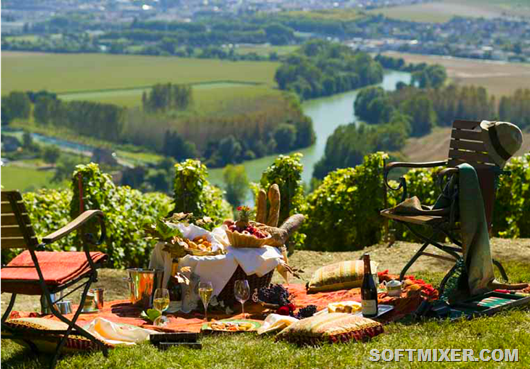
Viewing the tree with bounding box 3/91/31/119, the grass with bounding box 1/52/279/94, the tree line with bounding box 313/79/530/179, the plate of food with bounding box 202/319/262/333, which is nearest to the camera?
the plate of food with bounding box 202/319/262/333

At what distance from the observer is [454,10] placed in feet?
273

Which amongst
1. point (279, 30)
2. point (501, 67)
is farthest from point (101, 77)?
point (501, 67)

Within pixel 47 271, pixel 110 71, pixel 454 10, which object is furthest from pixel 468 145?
pixel 454 10

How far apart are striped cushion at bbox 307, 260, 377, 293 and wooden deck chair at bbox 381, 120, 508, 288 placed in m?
0.44

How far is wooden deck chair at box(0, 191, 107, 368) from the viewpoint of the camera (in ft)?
16.3

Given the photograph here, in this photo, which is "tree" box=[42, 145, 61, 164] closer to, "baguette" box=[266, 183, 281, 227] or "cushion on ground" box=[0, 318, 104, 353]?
"baguette" box=[266, 183, 281, 227]

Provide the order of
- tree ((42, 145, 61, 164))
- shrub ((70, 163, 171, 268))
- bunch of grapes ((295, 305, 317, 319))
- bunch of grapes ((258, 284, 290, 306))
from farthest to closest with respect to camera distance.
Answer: tree ((42, 145, 61, 164)) < shrub ((70, 163, 171, 268)) < bunch of grapes ((258, 284, 290, 306)) < bunch of grapes ((295, 305, 317, 319))

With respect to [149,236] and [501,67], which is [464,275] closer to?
[149,236]

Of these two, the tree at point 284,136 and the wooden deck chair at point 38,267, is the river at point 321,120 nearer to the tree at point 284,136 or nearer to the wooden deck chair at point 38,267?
the tree at point 284,136

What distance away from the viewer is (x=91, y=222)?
959 cm

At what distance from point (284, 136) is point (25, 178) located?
18.2 m

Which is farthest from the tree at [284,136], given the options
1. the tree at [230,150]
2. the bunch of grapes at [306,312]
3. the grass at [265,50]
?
the bunch of grapes at [306,312]

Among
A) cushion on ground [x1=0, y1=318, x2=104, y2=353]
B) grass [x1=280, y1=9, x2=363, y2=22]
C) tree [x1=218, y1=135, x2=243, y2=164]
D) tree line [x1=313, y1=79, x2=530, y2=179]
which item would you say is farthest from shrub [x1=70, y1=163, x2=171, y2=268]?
grass [x1=280, y1=9, x2=363, y2=22]

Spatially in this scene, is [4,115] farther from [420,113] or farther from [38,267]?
[38,267]
